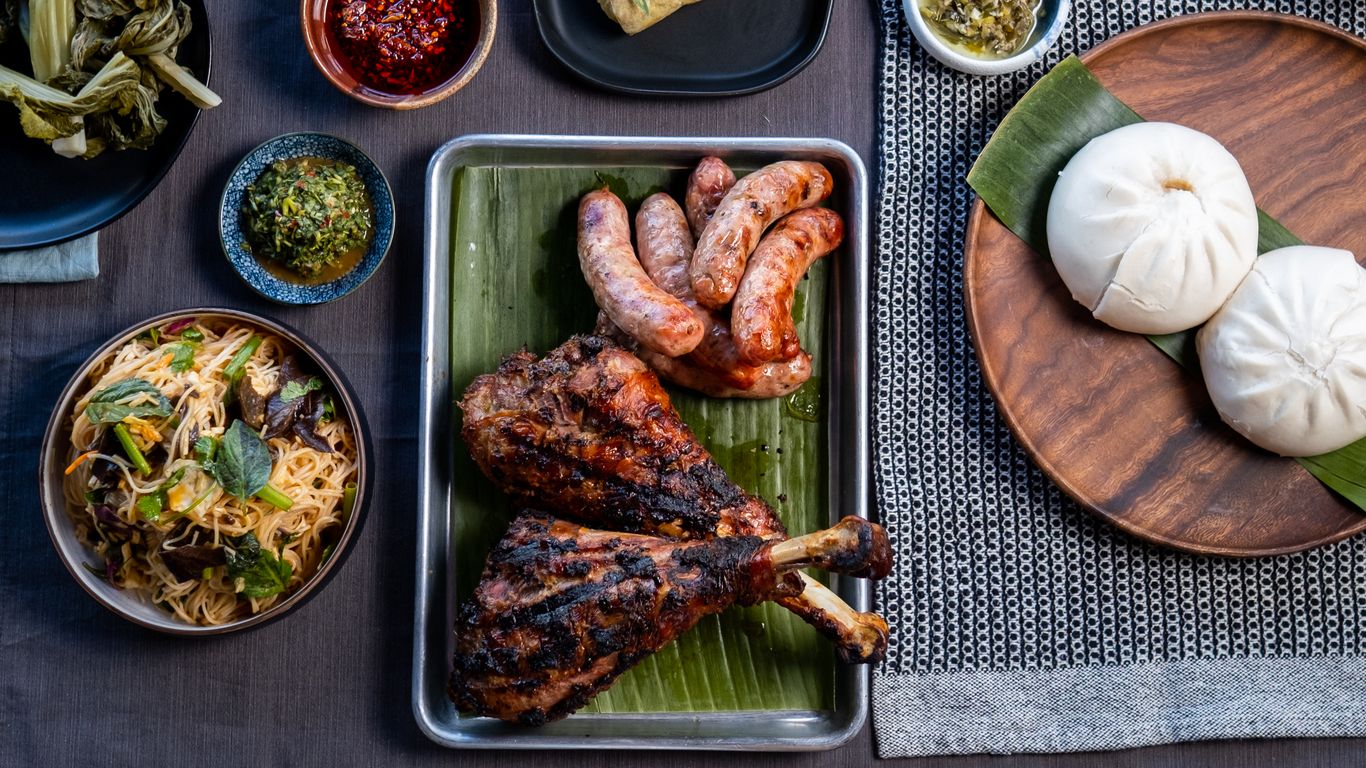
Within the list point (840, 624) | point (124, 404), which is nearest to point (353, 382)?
point (124, 404)

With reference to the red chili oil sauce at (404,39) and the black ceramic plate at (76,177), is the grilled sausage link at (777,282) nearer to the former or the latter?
the red chili oil sauce at (404,39)

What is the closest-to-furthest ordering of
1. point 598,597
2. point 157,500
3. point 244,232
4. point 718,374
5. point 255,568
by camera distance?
1. point 598,597
2. point 157,500
3. point 255,568
4. point 718,374
5. point 244,232

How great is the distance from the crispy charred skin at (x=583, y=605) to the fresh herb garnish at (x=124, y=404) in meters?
1.21

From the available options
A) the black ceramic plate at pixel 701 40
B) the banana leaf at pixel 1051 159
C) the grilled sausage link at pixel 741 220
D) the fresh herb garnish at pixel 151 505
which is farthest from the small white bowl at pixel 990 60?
the fresh herb garnish at pixel 151 505

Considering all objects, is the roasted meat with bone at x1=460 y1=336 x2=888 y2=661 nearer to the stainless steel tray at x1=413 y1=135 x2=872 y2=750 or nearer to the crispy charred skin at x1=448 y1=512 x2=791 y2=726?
the crispy charred skin at x1=448 y1=512 x2=791 y2=726

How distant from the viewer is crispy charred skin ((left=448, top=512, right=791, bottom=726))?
2.90m

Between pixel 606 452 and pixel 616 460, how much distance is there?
0.04 meters

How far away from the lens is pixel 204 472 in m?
3.04

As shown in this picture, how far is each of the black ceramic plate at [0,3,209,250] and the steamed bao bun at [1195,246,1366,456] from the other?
144 inches

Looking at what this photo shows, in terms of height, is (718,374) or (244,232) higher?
(244,232)

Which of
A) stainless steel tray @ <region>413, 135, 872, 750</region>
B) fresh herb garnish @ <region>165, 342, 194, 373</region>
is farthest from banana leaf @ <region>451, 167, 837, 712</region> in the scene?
fresh herb garnish @ <region>165, 342, 194, 373</region>

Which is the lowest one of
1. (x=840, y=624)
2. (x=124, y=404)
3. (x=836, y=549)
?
(x=840, y=624)

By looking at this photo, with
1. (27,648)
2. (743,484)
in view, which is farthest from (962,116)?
(27,648)

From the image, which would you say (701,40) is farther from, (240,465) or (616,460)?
(240,465)
